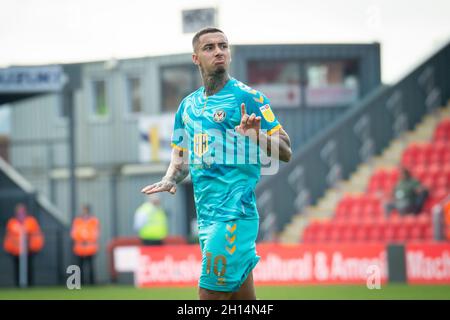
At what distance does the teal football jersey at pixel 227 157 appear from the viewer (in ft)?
21.6

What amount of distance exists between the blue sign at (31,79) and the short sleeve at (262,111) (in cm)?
1457

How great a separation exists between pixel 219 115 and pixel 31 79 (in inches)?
586

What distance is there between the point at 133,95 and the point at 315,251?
12671mm

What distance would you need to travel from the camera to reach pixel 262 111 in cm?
660

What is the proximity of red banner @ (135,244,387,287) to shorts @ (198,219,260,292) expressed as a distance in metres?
12.1

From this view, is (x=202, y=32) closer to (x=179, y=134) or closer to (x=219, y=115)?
(x=219, y=115)

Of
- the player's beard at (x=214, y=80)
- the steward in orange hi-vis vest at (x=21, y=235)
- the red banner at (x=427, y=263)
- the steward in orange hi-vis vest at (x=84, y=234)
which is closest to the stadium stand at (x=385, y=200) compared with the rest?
the red banner at (x=427, y=263)

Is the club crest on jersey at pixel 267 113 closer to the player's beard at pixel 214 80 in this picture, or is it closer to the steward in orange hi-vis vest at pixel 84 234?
the player's beard at pixel 214 80

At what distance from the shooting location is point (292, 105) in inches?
1121

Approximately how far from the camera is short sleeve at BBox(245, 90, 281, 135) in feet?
21.5

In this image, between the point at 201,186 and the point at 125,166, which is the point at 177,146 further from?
the point at 125,166

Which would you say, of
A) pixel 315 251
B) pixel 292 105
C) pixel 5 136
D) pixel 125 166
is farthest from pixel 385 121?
pixel 5 136

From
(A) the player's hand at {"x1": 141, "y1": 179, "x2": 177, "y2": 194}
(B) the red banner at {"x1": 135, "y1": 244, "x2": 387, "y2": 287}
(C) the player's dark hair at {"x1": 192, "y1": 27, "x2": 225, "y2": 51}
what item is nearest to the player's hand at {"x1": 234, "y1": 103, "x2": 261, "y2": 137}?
(C) the player's dark hair at {"x1": 192, "y1": 27, "x2": 225, "y2": 51}

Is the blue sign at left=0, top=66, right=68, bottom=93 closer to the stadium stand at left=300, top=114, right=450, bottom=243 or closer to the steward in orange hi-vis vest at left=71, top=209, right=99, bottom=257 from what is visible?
the steward in orange hi-vis vest at left=71, top=209, right=99, bottom=257
